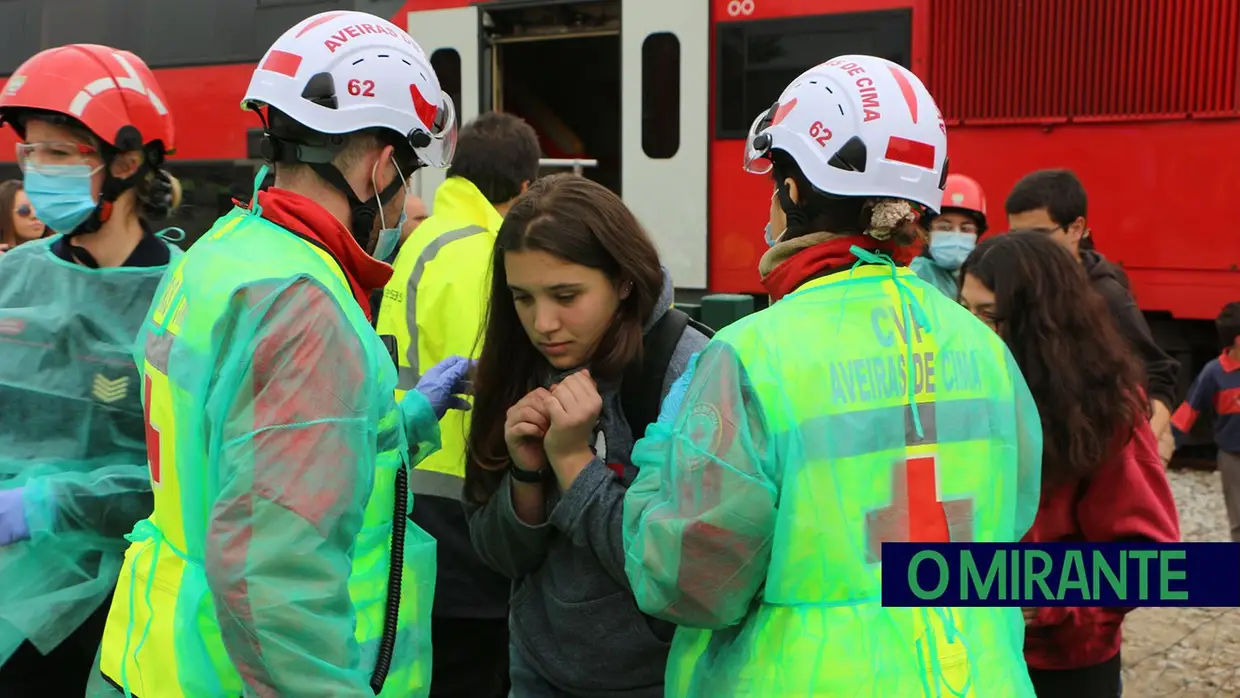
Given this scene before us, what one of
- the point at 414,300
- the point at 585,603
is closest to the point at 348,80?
the point at 585,603

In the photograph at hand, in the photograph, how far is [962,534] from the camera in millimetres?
1863

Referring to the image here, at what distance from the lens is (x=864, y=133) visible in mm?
1895

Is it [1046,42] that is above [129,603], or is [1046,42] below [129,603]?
above

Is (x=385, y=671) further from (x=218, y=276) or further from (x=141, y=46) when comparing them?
(x=141, y=46)

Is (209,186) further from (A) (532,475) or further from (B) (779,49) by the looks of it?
(A) (532,475)

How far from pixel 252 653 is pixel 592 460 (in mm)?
747

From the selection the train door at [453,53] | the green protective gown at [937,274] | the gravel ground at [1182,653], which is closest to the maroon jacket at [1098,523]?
the green protective gown at [937,274]

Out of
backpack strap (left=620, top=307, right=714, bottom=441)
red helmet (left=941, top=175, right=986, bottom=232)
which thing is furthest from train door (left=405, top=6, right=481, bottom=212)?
backpack strap (left=620, top=307, right=714, bottom=441)

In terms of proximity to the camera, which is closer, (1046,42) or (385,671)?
(385,671)

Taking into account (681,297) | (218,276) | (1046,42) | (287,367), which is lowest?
(681,297)

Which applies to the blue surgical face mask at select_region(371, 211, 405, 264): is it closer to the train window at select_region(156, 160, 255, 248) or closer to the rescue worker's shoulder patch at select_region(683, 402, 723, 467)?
the rescue worker's shoulder patch at select_region(683, 402, 723, 467)

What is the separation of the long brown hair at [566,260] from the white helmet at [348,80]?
0.95 ft

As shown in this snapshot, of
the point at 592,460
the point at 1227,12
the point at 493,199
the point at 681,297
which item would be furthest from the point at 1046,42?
the point at 592,460

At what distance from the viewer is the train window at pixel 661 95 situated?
8742 mm
